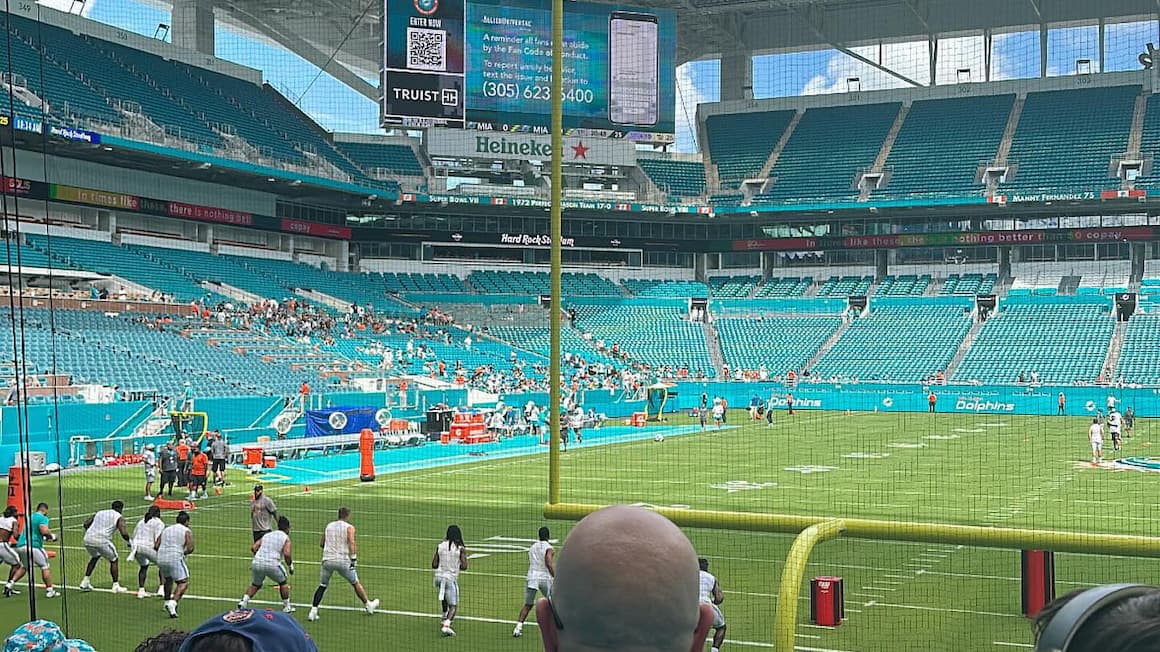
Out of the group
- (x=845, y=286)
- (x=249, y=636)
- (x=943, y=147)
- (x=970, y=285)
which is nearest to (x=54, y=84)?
(x=845, y=286)

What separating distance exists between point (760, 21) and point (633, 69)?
5743 mm

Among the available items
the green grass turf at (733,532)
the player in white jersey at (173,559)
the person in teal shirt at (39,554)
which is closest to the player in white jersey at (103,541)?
the green grass turf at (733,532)

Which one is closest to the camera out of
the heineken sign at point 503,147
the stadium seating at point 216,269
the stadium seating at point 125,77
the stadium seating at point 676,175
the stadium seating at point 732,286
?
the stadium seating at point 125,77

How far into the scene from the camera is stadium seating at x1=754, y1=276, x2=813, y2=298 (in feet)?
200

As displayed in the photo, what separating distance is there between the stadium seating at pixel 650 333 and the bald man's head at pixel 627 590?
4957 centimetres

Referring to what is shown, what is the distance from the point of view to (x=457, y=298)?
56.2 meters

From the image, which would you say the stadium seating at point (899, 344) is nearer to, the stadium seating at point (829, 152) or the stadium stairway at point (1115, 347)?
the stadium stairway at point (1115, 347)

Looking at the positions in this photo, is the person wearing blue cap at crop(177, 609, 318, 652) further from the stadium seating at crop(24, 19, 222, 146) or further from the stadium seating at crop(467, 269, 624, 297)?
the stadium seating at crop(467, 269, 624, 297)

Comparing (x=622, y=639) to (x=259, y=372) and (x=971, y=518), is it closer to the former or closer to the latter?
(x=971, y=518)

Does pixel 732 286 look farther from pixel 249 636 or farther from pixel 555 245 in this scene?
pixel 249 636

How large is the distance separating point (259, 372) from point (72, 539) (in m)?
18.6

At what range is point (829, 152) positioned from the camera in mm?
60938

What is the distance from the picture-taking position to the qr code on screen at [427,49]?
43.7m

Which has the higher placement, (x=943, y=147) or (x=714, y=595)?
(x=943, y=147)
